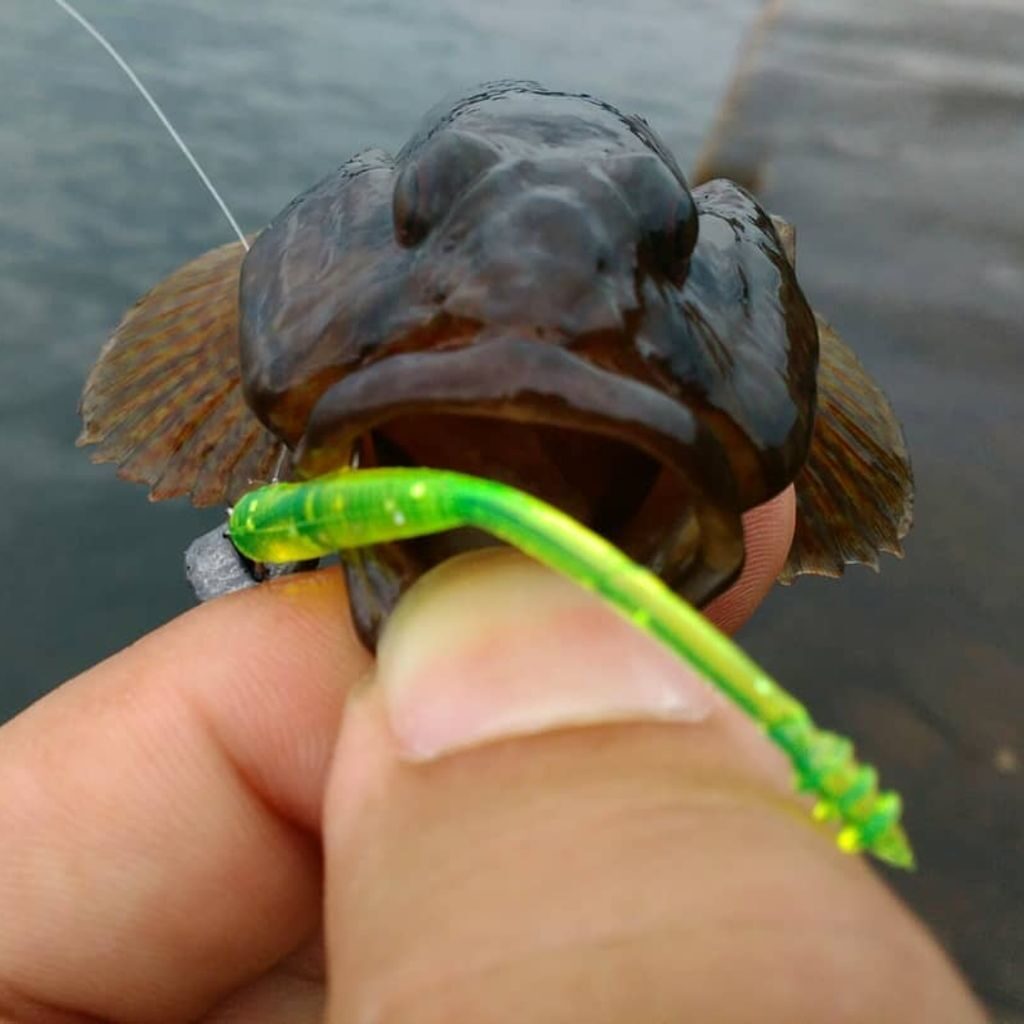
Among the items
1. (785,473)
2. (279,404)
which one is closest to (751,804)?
(785,473)

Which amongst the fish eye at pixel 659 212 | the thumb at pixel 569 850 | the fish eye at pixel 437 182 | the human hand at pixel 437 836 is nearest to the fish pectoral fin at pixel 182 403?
the human hand at pixel 437 836

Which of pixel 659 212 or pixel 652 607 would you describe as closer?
pixel 652 607

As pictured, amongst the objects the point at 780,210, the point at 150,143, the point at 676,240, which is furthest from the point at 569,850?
the point at 150,143

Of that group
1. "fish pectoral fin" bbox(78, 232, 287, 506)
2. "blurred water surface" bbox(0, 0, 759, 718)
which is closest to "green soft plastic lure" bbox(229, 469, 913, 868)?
"fish pectoral fin" bbox(78, 232, 287, 506)

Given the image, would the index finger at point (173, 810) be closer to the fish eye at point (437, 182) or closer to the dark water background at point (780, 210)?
the fish eye at point (437, 182)

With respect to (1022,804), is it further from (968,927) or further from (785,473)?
(785,473)

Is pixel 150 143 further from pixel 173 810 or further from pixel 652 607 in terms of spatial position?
pixel 652 607
